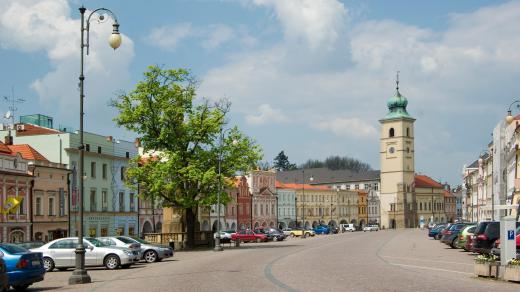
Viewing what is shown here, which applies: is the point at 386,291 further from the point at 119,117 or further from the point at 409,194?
the point at 409,194

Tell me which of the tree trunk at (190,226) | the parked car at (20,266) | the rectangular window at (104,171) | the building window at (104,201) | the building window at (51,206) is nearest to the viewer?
the parked car at (20,266)

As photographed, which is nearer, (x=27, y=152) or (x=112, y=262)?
(x=112, y=262)

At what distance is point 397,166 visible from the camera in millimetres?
170375

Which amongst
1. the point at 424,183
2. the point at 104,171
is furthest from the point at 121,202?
the point at 424,183

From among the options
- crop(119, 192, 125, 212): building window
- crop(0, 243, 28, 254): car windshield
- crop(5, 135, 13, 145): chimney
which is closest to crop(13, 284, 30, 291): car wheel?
crop(0, 243, 28, 254): car windshield

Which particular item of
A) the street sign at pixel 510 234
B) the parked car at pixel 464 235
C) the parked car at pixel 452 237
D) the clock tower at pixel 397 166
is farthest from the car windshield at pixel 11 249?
the clock tower at pixel 397 166

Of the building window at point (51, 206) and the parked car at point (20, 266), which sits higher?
the building window at point (51, 206)

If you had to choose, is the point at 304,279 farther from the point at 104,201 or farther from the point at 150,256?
the point at 104,201

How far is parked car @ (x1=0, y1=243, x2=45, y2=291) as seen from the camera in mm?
21422

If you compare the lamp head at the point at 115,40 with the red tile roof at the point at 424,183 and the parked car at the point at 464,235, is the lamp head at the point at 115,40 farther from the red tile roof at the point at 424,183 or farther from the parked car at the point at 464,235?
the red tile roof at the point at 424,183

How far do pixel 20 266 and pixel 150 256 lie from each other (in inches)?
638

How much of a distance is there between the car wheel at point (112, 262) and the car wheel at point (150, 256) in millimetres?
5843

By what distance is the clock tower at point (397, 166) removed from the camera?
548ft

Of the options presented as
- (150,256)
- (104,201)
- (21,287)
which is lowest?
(150,256)
